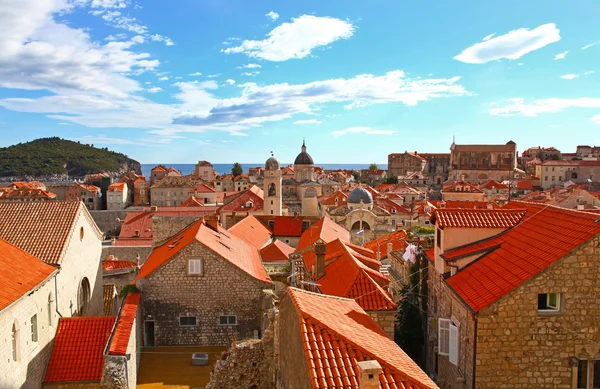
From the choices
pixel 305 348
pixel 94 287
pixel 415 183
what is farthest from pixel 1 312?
pixel 415 183

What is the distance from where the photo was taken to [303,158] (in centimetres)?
8106

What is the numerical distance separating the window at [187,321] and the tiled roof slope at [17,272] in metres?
5.15

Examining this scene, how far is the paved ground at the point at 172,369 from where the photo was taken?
16125 mm

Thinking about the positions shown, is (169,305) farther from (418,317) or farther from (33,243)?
(418,317)

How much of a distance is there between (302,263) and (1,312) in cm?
1286

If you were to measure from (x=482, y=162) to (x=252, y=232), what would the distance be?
4076 inches

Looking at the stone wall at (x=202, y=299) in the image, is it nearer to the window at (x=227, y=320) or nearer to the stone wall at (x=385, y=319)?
the window at (x=227, y=320)

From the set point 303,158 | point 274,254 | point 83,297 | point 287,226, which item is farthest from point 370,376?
point 303,158

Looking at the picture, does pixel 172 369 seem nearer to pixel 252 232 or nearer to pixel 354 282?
pixel 354 282

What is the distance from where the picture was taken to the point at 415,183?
121312mm

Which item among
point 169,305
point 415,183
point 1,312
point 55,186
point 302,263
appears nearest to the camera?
point 1,312

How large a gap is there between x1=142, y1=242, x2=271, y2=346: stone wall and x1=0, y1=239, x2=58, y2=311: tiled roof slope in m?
4.04

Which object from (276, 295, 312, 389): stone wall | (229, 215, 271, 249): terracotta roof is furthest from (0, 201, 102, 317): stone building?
(229, 215, 271, 249): terracotta roof

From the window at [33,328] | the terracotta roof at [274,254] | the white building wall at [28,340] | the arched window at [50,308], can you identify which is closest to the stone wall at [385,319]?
the white building wall at [28,340]
